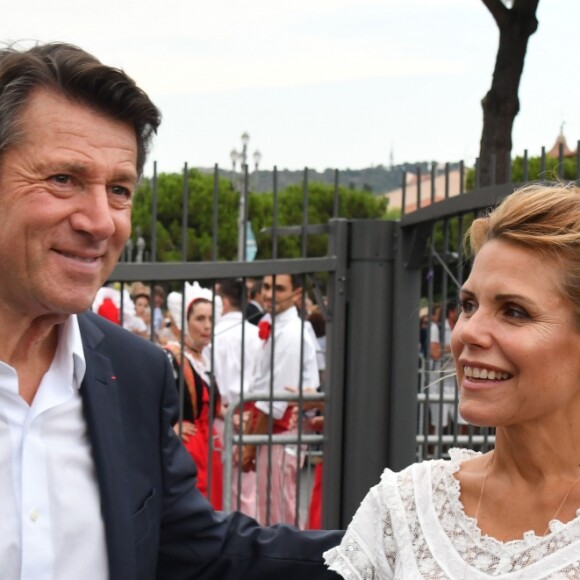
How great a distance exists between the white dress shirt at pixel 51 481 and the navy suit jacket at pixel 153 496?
0.03 m

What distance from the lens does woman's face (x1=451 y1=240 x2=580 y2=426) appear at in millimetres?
2314

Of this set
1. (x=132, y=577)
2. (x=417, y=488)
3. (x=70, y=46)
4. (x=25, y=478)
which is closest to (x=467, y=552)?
(x=417, y=488)

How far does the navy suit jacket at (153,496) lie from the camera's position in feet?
8.27

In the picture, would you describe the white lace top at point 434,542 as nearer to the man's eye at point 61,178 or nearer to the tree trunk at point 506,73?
the man's eye at point 61,178

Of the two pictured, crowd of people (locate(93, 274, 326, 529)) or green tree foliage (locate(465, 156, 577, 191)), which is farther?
crowd of people (locate(93, 274, 326, 529))

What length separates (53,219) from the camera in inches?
92.7

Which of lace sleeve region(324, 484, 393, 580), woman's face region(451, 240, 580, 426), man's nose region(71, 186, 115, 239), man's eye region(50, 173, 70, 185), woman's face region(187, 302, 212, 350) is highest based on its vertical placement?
man's eye region(50, 173, 70, 185)

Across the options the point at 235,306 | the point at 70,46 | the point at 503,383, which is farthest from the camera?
the point at 235,306

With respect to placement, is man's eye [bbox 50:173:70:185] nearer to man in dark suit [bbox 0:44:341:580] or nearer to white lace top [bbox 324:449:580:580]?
man in dark suit [bbox 0:44:341:580]

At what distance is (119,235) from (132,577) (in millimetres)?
744

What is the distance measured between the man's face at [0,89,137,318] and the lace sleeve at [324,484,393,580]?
783mm

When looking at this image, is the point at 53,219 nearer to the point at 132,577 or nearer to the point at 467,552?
the point at 132,577

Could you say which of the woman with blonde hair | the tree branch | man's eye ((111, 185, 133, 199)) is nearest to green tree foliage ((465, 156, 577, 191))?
the woman with blonde hair

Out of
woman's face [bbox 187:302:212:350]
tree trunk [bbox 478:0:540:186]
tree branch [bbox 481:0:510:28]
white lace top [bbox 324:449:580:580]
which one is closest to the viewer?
white lace top [bbox 324:449:580:580]
